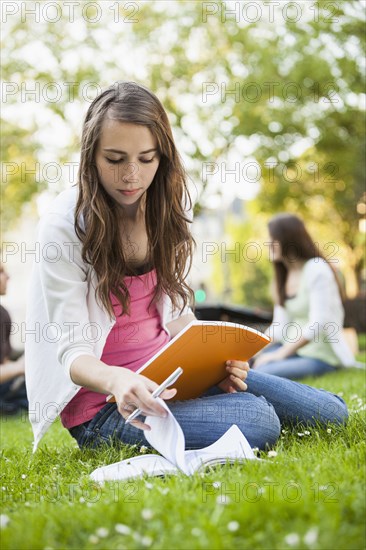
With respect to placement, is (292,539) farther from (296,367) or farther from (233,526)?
(296,367)

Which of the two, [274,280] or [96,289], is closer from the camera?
[96,289]

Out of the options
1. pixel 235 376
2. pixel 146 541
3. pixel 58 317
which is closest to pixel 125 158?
pixel 58 317

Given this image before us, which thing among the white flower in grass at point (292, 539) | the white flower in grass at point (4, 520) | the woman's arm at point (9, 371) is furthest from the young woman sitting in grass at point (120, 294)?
the woman's arm at point (9, 371)

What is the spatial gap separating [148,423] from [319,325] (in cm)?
501

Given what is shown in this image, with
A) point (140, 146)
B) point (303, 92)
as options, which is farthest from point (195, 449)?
point (303, 92)

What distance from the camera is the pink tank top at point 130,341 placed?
378 centimetres

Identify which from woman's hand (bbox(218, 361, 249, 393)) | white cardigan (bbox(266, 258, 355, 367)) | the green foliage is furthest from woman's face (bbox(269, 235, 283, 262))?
the green foliage

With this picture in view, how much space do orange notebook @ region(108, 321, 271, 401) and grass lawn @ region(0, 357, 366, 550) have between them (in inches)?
19.1

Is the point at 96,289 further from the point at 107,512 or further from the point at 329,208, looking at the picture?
the point at 329,208

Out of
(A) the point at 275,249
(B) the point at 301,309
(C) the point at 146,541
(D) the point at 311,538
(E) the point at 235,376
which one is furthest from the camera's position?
(B) the point at 301,309

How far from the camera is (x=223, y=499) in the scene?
2447mm

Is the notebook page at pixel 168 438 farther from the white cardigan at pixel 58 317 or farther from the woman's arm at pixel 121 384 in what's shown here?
the white cardigan at pixel 58 317

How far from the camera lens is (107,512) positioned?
8.14 feet

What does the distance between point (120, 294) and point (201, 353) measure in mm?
565
